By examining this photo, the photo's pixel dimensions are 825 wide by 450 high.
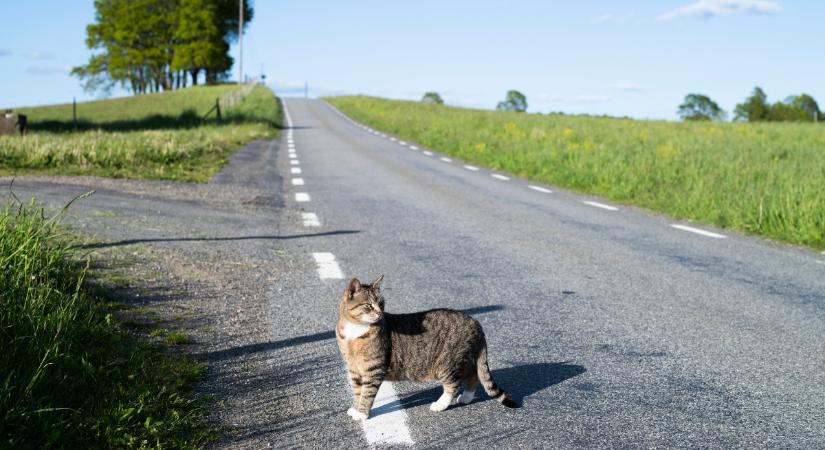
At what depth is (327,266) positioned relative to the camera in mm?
6707

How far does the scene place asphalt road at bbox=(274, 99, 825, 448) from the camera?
3434mm

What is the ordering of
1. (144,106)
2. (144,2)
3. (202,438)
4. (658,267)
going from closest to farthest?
(202,438), (658,267), (144,106), (144,2)

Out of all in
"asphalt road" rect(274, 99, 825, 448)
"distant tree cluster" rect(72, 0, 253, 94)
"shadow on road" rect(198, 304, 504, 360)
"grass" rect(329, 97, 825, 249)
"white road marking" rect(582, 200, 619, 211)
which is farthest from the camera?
"distant tree cluster" rect(72, 0, 253, 94)

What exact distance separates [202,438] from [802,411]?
2790mm

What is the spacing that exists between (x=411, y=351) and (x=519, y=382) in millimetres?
765

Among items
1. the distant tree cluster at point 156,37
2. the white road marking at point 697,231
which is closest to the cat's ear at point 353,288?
the white road marking at point 697,231

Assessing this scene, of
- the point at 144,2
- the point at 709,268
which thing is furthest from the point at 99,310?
the point at 144,2

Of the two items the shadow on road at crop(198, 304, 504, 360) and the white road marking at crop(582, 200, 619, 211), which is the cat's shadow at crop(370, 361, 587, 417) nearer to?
the shadow on road at crop(198, 304, 504, 360)

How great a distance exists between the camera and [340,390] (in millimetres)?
3797

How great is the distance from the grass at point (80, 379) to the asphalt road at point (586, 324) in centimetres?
56

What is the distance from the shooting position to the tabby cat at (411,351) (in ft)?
10.9

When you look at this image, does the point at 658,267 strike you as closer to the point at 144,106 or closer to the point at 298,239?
the point at 298,239

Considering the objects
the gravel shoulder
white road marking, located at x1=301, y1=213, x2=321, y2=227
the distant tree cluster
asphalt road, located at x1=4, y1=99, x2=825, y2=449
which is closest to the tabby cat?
asphalt road, located at x1=4, y1=99, x2=825, y2=449

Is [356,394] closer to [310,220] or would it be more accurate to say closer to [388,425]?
[388,425]
